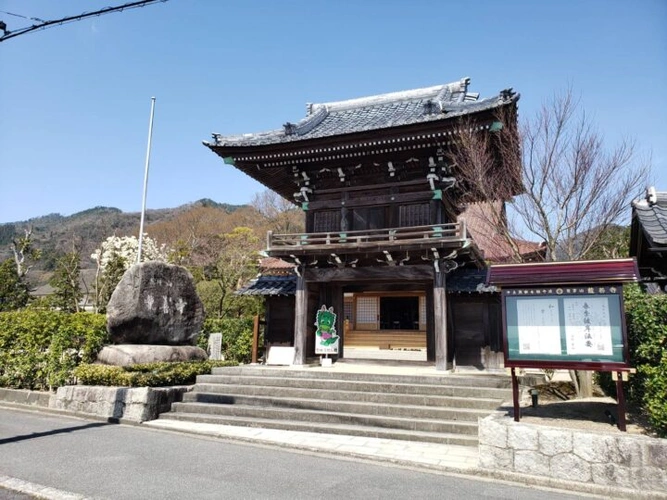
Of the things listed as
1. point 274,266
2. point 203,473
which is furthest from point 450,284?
point 274,266

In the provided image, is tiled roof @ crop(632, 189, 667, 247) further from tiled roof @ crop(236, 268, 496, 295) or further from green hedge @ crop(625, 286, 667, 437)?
tiled roof @ crop(236, 268, 496, 295)

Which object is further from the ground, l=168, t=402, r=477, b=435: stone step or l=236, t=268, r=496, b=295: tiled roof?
l=236, t=268, r=496, b=295: tiled roof

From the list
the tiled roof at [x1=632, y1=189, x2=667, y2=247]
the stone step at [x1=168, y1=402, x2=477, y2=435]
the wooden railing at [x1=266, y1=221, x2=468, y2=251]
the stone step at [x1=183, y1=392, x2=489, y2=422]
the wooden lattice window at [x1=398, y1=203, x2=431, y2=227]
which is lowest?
the stone step at [x1=168, y1=402, x2=477, y2=435]

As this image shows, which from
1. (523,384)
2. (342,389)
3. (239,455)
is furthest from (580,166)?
(239,455)

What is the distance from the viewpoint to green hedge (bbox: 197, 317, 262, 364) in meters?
17.3

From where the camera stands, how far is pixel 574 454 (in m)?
5.66

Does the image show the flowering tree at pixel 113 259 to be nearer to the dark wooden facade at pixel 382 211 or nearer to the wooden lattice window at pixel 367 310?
the wooden lattice window at pixel 367 310

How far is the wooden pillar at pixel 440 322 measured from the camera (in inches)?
483

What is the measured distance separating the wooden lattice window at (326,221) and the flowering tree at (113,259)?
14.4 metres

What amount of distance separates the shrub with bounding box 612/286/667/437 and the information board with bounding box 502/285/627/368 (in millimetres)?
486

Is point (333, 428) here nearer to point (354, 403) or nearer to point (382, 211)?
point (354, 403)

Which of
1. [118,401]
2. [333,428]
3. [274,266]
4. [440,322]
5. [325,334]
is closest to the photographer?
[333,428]

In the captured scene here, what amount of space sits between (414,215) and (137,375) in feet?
31.6

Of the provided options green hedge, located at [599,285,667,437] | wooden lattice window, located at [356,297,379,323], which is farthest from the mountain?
green hedge, located at [599,285,667,437]
